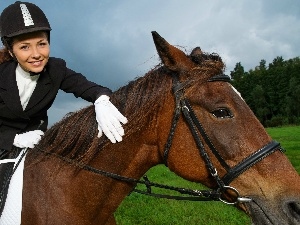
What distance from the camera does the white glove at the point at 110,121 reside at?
3.36m

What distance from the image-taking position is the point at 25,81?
12.6 ft

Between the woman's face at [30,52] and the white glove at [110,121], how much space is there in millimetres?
759

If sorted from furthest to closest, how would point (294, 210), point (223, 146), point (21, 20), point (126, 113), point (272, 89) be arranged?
1. point (272, 89)
2. point (21, 20)
3. point (126, 113)
4. point (223, 146)
5. point (294, 210)

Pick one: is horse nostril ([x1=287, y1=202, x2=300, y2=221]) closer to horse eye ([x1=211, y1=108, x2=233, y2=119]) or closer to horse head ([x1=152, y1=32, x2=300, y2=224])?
horse head ([x1=152, y1=32, x2=300, y2=224])

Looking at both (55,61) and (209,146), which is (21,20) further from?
(209,146)

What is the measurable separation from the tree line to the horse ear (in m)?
90.8

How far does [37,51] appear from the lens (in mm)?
3715

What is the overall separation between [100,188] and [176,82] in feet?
3.61

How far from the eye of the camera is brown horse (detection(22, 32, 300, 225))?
10.00ft

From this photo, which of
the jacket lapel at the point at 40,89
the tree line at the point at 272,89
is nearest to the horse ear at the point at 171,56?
the jacket lapel at the point at 40,89

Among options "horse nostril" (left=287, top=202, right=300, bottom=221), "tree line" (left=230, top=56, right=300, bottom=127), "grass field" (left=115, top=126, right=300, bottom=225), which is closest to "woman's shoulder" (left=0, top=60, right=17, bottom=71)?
"horse nostril" (left=287, top=202, right=300, bottom=221)

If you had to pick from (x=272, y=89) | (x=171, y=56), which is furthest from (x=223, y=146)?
(x=272, y=89)

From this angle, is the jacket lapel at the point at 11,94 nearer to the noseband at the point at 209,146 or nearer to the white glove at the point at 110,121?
the white glove at the point at 110,121

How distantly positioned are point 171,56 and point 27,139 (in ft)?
5.01
